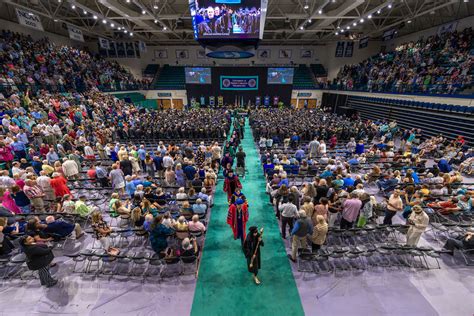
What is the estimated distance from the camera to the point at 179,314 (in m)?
4.36

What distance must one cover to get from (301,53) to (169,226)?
3939cm

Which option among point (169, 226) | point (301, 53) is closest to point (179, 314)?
point (169, 226)

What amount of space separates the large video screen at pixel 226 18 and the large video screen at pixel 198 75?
1758cm

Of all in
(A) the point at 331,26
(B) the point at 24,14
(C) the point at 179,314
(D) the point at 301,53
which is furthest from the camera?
(D) the point at 301,53

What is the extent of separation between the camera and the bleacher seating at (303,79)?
34.5 metres

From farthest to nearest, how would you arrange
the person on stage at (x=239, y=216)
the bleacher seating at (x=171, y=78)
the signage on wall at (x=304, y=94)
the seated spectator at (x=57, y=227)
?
the signage on wall at (x=304, y=94)
the bleacher seating at (x=171, y=78)
the person on stage at (x=239, y=216)
the seated spectator at (x=57, y=227)

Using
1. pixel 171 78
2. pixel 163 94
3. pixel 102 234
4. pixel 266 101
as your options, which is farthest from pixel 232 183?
pixel 171 78

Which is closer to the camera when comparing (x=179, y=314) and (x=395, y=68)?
(x=179, y=314)

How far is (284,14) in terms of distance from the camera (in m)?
21.4

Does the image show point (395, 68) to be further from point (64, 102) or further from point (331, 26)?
point (64, 102)

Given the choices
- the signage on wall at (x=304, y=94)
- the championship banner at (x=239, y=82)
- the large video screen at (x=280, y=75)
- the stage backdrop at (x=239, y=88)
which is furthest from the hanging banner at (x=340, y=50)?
the championship banner at (x=239, y=82)

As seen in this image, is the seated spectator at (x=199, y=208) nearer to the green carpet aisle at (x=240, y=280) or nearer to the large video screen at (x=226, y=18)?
the green carpet aisle at (x=240, y=280)

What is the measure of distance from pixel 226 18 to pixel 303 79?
2639cm

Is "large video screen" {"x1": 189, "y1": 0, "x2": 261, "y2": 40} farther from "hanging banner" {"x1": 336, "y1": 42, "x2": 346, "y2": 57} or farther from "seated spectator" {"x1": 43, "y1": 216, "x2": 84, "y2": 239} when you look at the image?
"hanging banner" {"x1": 336, "y1": 42, "x2": 346, "y2": 57}
